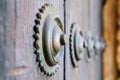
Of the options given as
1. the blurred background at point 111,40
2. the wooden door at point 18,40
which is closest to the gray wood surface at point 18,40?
the wooden door at point 18,40

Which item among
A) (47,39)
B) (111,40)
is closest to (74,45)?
(47,39)

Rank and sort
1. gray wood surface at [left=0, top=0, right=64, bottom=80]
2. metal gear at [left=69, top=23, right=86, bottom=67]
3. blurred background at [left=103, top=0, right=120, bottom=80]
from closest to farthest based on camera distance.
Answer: gray wood surface at [left=0, top=0, right=64, bottom=80] → metal gear at [left=69, top=23, right=86, bottom=67] → blurred background at [left=103, top=0, right=120, bottom=80]

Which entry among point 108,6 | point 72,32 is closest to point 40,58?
point 72,32

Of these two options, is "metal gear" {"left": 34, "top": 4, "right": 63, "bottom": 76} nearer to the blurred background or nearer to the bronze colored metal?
the bronze colored metal

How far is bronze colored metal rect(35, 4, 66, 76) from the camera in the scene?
12.9 inches

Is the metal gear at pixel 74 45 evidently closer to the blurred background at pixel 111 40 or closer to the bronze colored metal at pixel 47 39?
the bronze colored metal at pixel 47 39

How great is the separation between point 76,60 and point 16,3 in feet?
1.03

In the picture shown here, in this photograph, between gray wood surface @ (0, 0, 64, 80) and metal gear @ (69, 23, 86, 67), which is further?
metal gear @ (69, 23, 86, 67)

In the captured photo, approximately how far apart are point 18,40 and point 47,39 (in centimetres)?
8

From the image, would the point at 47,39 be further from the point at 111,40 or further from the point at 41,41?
the point at 111,40

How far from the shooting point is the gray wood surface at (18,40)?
0.24 m

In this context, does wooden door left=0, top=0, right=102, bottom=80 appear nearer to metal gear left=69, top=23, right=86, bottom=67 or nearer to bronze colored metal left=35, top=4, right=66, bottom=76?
bronze colored metal left=35, top=4, right=66, bottom=76

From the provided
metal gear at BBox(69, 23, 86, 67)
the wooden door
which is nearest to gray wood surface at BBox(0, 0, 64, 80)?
the wooden door

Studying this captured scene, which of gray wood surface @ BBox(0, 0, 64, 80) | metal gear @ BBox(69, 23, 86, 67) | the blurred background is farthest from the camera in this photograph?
the blurred background
